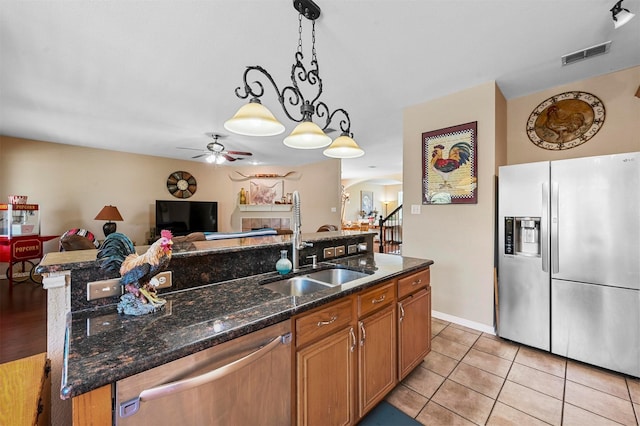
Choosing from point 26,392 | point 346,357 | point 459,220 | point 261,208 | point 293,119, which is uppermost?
point 293,119

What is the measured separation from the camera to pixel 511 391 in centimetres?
185

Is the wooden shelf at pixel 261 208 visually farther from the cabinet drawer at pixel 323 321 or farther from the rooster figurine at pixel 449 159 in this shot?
the cabinet drawer at pixel 323 321

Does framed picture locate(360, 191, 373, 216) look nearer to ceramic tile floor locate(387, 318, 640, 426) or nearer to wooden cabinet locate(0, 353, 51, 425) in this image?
ceramic tile floor locate(387, 318, 640, 426)

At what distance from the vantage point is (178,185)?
6.51 metres

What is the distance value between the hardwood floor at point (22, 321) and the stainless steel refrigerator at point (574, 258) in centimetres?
452

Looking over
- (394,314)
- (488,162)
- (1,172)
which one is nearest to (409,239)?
(488,162)

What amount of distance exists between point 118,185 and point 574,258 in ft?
24.5

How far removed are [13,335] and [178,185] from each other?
428 centimetres

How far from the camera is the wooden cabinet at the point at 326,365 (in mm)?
1168

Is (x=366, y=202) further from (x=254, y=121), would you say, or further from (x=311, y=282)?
(x=254, y=121)

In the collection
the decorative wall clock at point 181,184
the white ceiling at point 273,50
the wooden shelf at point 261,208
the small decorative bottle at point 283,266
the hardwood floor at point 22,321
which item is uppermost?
the white ceiling at point 273,50

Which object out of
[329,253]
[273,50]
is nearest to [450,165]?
[329,253]

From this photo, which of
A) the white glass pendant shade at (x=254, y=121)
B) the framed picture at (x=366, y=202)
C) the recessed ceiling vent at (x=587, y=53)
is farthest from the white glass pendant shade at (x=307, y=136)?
the framed picture at (x=366, y=202)

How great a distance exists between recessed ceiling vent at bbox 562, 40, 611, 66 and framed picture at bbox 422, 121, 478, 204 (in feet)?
2.72
